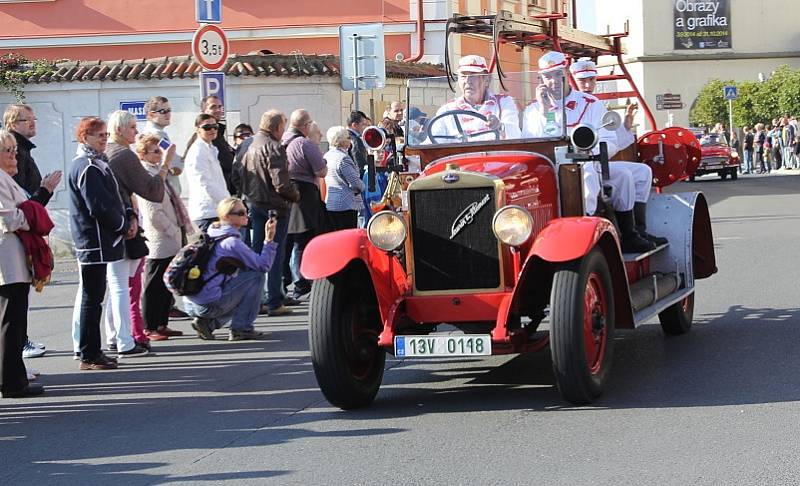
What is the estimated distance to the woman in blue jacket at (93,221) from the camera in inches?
385

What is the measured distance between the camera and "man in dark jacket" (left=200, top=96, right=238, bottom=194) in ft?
43.4

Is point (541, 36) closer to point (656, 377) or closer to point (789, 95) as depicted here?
point (656, 377)

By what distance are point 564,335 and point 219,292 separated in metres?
4.36

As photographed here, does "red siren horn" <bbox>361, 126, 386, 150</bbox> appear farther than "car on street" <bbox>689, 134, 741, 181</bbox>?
No

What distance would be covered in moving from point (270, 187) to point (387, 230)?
4.88 metres

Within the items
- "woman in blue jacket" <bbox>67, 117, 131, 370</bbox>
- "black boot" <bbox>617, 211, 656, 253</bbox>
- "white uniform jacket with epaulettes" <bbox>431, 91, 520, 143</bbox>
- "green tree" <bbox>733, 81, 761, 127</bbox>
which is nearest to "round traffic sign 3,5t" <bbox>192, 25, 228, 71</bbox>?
"woman in blue jacket" <bbox>67, 117, 131, 370</bbox>

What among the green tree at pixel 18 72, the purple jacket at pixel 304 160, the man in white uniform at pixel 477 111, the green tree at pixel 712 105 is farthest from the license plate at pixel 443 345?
the green tree at pixel 712 105

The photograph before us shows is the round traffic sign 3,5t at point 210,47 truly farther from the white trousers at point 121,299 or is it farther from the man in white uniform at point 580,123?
the man in white uniform at point 580,123

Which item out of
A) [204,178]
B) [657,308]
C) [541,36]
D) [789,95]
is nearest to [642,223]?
[657,308]

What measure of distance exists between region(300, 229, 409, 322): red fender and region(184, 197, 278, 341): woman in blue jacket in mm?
2875

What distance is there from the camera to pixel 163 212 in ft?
37.6

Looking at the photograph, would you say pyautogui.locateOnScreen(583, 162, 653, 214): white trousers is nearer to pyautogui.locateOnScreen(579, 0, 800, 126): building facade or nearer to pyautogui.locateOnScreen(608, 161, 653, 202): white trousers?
pyautogui.locateOnScreen(608, 161, 653, 202): white trousers

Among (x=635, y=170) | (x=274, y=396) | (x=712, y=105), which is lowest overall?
(x=274, y=396)

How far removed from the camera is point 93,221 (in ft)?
32.3
